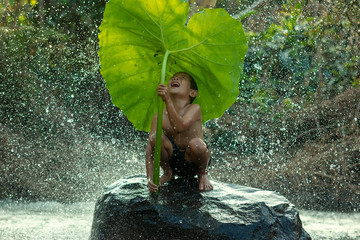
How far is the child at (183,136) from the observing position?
7.11 ft

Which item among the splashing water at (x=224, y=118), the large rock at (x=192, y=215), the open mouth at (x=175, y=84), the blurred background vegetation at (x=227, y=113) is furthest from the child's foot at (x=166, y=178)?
the blurred background vegetation at (x=227, y=113)

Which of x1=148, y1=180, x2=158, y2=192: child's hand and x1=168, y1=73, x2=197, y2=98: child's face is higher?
x1=168, y1=73, x2=197, y2=98: child's face

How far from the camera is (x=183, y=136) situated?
2.22 metres

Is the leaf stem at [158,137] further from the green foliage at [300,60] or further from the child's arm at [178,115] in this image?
the green foliage at [300,60]

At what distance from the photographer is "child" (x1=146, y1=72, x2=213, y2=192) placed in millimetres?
2166

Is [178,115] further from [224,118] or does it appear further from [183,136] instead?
[224,118]

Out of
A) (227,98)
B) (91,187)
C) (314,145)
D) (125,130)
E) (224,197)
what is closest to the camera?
(224,197)

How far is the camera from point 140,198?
6.70 ft

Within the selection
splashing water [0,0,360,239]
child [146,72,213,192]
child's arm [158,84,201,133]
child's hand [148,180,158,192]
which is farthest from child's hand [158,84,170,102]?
splashing water [0,0,360,239]

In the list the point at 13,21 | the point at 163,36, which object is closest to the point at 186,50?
the point at 163,36

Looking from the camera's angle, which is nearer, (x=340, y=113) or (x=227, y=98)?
(x=227, y=98)

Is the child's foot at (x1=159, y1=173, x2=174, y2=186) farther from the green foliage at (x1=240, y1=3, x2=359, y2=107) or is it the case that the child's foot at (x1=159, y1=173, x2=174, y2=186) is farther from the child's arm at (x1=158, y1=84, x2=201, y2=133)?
the green foliage at (x1=240, y1=3, x2=359, y2=107)

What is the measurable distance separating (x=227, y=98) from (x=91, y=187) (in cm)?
282

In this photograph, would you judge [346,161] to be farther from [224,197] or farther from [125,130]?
[224,197]
